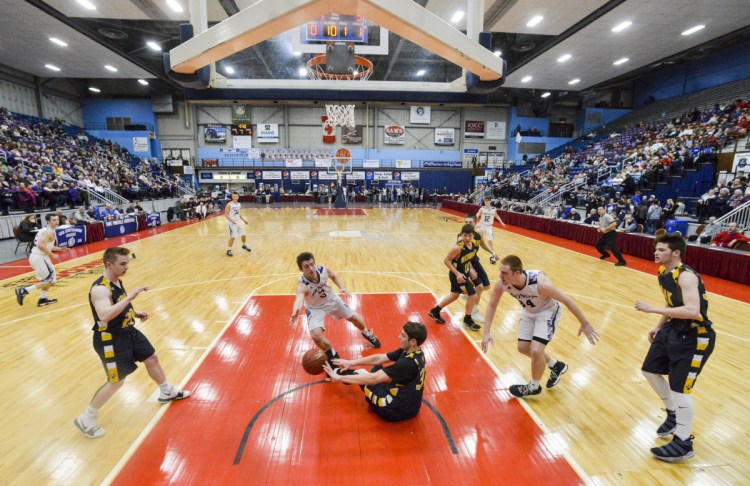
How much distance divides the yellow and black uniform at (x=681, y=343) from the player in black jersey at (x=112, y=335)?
4.94 meters

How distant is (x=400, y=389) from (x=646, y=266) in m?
10.8

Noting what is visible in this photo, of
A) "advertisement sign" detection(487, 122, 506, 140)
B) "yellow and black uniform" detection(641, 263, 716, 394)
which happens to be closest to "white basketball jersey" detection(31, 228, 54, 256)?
"yellow and black uniform" detection(641, 263, 716, 394)

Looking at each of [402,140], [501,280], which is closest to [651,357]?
[501,280]

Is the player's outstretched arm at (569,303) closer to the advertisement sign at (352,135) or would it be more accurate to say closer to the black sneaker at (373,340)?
the black sneaker at (373,340)

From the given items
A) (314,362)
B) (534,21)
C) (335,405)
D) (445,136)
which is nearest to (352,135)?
(445,136)

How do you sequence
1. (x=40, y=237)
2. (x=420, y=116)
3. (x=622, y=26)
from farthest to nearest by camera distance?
(x=420, y=116) < (x=622, y=26) < (x=40, y=237)

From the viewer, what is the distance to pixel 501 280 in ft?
12.6

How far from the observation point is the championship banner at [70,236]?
12144mm

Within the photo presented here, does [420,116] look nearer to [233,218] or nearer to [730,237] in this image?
[233,218]

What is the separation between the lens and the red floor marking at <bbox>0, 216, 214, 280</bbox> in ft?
32.5

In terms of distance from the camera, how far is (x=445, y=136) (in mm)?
35750

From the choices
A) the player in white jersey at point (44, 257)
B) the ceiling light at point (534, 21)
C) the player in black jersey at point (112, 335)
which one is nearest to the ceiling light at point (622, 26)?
the ceiling light at point (534, 21)

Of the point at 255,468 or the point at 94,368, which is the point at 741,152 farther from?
the point at 94,368

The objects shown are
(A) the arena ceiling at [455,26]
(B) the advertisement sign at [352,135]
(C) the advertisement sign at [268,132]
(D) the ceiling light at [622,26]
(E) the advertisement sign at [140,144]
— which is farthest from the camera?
(B) the advertisement sign at [352,135]
